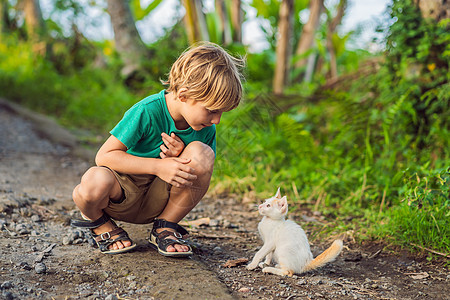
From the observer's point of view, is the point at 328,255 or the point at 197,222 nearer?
the point at 328,255

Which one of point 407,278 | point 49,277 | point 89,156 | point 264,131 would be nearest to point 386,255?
point 407,278

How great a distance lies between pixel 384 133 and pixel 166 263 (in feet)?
9.06

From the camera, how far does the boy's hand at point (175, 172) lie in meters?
2.38

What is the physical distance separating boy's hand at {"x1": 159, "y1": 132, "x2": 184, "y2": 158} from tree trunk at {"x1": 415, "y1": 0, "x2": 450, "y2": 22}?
3.10m

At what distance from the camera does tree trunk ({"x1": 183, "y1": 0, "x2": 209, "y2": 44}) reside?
22.5 ft

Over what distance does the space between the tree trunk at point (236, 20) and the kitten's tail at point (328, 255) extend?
7.72 m

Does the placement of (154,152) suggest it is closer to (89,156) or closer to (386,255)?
(386,255)

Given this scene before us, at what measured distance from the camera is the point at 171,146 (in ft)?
8.18

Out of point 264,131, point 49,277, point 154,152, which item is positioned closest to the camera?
point 49,277

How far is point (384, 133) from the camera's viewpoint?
4262 millimetres

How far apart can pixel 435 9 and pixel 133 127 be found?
336 centimetres

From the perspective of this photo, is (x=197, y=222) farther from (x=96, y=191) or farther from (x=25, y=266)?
(x=25, y=266)

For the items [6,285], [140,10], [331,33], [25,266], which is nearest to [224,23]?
[331,33]

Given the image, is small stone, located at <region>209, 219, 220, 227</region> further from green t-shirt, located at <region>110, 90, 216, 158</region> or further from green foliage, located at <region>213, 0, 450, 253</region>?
green t-shirt, located at <region>110, 90, 216, 158</region>
